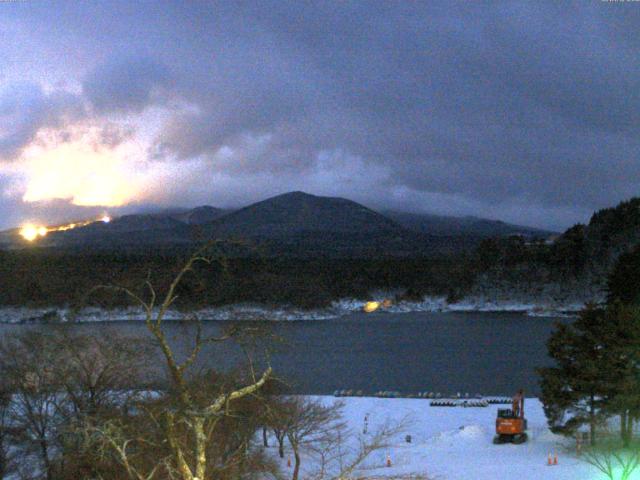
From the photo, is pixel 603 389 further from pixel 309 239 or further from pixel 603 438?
pixel 309 239

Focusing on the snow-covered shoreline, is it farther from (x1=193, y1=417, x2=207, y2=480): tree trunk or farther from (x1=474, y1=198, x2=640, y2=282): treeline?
(x1=193, y1=417, x2=207, y2=480): tree trunk

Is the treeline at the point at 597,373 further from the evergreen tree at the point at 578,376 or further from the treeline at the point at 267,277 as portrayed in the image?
the treeline at the point at 267,277

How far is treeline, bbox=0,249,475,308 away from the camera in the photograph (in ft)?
232

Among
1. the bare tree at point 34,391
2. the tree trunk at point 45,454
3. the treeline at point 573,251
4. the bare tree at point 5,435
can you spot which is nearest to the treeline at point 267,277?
the treeline at point 573,251

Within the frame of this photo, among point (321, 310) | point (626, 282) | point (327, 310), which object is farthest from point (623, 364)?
point (327, 310)

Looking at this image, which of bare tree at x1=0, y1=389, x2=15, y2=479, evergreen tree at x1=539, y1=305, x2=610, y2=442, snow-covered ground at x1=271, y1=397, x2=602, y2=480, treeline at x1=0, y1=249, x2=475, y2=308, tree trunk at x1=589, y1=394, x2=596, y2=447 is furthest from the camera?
treeline at x1=0, y1=249, x2=475, y2=308

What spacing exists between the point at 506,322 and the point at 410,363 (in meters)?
26.7

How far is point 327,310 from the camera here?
7156cm

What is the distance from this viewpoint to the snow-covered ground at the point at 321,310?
6356 centimetres

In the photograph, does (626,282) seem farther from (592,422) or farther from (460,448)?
(592,422)

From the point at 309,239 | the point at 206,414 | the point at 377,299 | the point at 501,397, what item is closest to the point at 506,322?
the point at 377,299

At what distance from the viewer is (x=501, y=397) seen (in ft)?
87.4

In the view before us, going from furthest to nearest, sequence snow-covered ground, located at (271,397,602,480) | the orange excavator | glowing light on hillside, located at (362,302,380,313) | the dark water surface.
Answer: glowing light on hillside, located at (362,302,380,313), the dark water surface, the orange excavator, snow-covered ground, located at (271,397,602,480)

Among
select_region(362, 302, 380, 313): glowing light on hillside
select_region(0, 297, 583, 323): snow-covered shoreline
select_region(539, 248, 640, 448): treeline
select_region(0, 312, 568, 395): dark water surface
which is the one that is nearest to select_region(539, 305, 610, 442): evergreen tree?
select_region(539, 248, 640, 448): treeline
